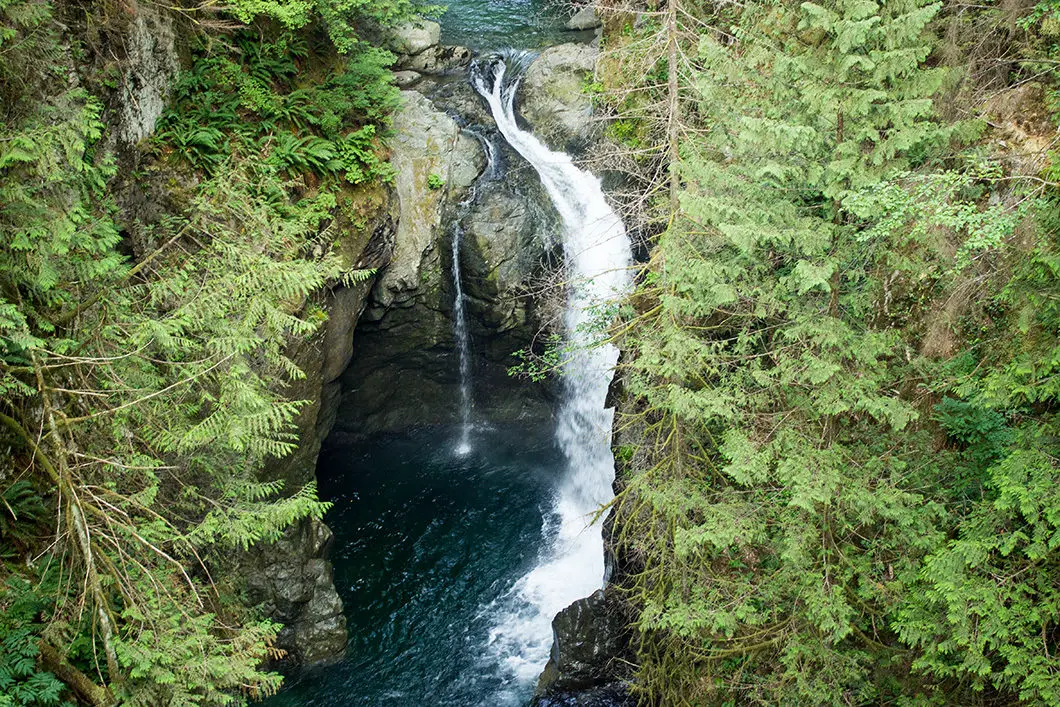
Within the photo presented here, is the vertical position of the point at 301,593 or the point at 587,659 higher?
the point at 301,593

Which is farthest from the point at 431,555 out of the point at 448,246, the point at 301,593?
the point at 448,246

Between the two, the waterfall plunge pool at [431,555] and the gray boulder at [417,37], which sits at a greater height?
the gray boulder at [417,37]

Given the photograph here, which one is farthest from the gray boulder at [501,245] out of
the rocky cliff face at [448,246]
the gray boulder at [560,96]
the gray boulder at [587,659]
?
the gray boulder at [587,659]

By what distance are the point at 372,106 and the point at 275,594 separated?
9.79 m

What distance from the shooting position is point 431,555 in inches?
598

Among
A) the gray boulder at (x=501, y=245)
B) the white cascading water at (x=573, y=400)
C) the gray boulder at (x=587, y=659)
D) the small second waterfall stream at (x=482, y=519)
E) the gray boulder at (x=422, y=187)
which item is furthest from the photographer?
the gray boulder at (x=501, y=245)

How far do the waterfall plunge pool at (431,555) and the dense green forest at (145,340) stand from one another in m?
2.25

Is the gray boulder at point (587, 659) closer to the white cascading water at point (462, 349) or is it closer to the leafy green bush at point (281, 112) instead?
the white cascading water at point (462, 349)

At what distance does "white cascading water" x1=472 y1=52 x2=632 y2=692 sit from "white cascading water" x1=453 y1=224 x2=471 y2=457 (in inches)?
101

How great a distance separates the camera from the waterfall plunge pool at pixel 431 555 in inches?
480

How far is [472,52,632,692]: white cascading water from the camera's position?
13.8 m

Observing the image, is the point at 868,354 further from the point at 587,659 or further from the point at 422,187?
the point at 422,187

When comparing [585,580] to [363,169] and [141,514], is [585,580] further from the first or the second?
[363,169]

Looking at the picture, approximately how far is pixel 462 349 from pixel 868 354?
11.3 meters
